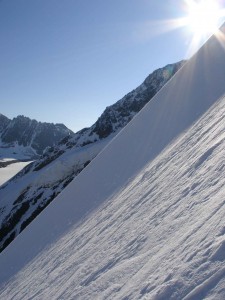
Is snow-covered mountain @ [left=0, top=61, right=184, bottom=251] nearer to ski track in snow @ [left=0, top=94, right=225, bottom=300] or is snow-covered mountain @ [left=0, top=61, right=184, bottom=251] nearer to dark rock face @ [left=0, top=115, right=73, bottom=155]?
ski track in snow @ [left=0, top=94, right=225, bottom=300]

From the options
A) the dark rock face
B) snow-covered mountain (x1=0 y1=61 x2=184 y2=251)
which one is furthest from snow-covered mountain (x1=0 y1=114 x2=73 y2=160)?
snow-covered mountain (x1=0 y1=61 x2=184 y2=251)

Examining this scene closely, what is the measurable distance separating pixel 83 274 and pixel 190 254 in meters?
2.16

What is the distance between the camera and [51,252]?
6.66 meters

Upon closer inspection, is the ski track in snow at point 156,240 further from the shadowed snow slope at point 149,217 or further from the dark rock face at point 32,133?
the dark rock face at point 32,133

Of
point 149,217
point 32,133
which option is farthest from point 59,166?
point 32,133

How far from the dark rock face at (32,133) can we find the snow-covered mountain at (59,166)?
10387 centimetres

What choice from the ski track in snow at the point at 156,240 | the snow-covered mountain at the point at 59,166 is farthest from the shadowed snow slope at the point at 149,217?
the snow-covered mountain at the point at 59,166

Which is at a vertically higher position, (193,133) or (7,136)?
(7,136)

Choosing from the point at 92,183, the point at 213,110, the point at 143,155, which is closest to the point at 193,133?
the point at 213,110

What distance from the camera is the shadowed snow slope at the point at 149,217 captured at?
262 cm

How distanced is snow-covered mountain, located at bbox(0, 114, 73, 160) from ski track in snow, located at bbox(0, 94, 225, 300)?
144608 mm

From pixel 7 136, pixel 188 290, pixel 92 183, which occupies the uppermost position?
pixel 7 136

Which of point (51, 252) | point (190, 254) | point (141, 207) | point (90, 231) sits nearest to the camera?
point (190, 254)

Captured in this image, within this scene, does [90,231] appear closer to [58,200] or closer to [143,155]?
[143,155]
